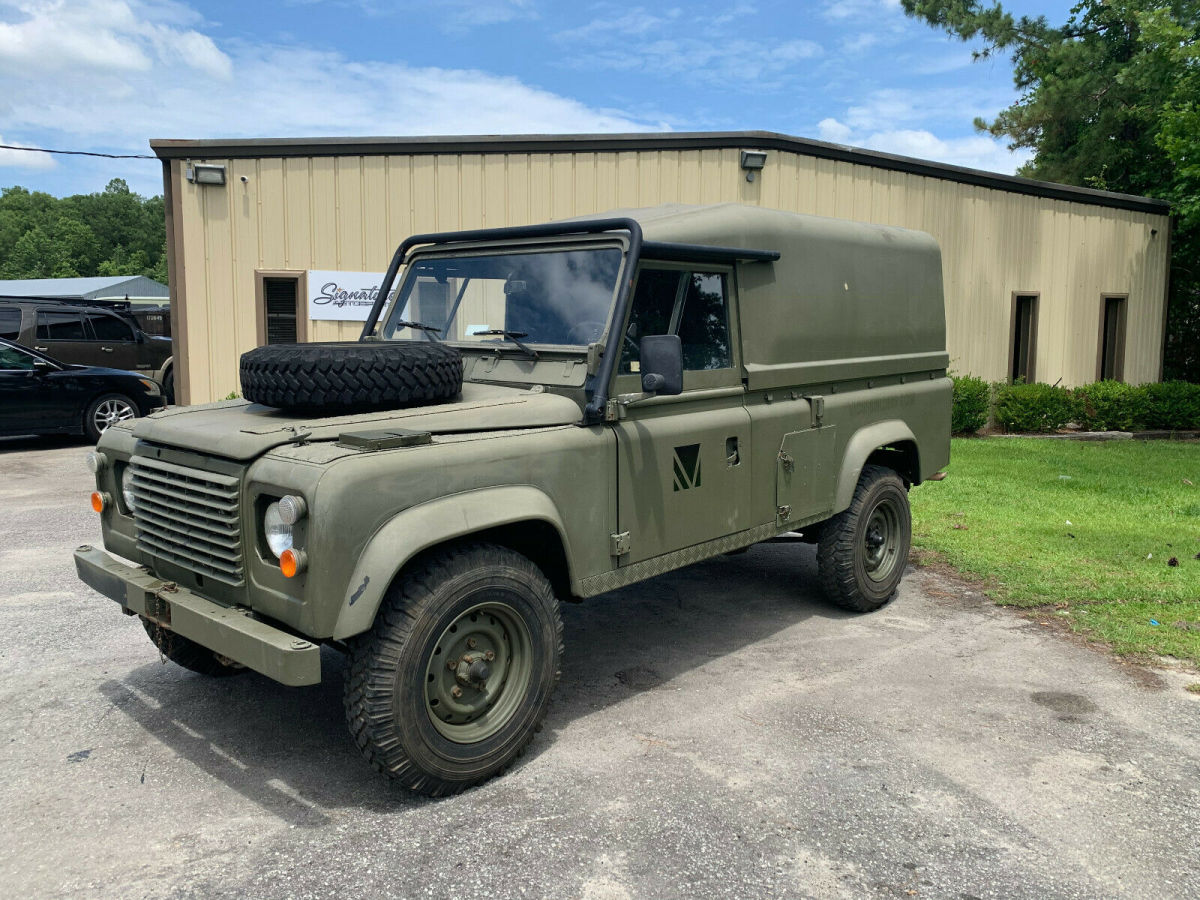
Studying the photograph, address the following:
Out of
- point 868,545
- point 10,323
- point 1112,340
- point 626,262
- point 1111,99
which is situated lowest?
point 868,545

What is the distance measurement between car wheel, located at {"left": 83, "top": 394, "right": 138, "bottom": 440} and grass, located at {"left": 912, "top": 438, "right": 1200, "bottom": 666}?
1045 centimetres

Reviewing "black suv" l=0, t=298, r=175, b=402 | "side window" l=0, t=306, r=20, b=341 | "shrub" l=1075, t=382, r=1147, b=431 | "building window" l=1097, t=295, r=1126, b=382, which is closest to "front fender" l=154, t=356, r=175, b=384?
"black suv" l=0, t=298, r=175, b=402

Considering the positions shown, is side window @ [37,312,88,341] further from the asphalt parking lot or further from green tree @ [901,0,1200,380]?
green tree @ [901,0,1200,380]

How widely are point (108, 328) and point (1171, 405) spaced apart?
18128 millimetres

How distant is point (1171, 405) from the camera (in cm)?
1625

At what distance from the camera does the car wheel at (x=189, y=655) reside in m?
4.51

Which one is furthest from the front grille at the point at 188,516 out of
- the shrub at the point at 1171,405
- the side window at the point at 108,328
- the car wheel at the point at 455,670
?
the shrub at the point at 1171,405

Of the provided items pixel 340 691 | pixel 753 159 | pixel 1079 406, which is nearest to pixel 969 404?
pixel 1079 406

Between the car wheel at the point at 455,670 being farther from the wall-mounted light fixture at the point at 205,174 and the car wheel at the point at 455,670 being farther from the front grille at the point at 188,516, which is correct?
the wall-mounted light fixture at the point at 205,174

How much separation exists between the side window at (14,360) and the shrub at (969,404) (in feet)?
42.8

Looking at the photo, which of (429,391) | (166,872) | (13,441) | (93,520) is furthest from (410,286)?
(13,441)

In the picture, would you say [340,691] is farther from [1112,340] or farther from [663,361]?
[1112,340]

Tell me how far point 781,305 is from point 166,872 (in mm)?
3844

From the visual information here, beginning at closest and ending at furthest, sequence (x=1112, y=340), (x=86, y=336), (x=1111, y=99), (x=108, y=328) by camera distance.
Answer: (x=86, y=336) → (x=108, y=328) → (x=1112, y=340) → (x=1111, y=99)
